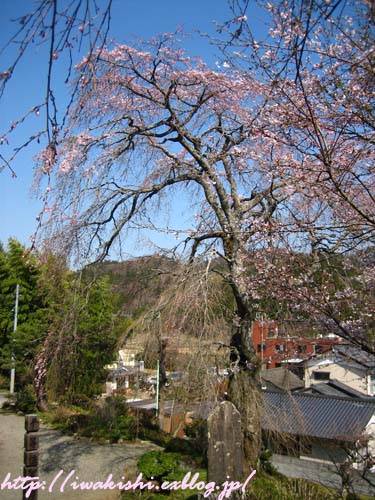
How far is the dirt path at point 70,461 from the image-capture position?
23.5 feet

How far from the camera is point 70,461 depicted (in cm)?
899

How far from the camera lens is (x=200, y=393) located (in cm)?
571

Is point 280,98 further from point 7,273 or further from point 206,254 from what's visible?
point 7,273

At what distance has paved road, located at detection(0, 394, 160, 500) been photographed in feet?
23.5

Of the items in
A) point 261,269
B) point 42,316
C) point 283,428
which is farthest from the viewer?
point 42,316

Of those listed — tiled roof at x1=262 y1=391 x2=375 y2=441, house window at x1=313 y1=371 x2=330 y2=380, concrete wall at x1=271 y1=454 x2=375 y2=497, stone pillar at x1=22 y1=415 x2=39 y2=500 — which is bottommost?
concrete wall at x1=271 y1=454 x2=375 y2=497

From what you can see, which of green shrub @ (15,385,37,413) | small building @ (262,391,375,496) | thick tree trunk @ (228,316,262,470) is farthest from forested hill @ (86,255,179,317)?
green shrub @ (15,385,37,413)

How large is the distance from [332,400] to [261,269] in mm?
12208

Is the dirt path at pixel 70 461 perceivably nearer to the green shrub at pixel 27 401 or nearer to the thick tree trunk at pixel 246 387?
the green shrub at pixel 27 401

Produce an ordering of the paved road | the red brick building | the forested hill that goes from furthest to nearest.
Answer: the paved road, the forested hill, the red brick building

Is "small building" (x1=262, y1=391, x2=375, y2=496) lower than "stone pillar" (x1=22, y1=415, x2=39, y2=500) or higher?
lower

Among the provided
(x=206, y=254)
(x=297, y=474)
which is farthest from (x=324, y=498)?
(x=297, y=474)

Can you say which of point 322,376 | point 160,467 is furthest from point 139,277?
point 322,376

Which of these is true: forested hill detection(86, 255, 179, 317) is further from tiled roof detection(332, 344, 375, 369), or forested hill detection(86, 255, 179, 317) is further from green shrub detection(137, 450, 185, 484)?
tiled roof detection(332, 344, 375, 369)
